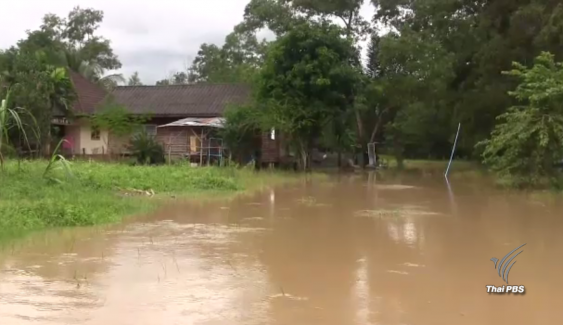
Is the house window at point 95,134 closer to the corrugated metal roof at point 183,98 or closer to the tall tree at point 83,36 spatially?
the corrugated metal roof at point 183,98

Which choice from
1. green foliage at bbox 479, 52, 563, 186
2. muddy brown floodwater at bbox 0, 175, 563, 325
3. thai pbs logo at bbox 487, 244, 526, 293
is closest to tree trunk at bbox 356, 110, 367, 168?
green foliage at bbox 479, 52, 563, 186

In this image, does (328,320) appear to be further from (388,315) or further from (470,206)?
(470,206)

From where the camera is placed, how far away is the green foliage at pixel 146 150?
22234mm

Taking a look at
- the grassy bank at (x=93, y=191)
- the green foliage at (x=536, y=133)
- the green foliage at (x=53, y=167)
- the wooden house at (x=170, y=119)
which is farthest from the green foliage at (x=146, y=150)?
the green foliage at (x=536, y=133)

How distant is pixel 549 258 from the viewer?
7152mm

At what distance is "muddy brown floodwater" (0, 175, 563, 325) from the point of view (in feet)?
16.1

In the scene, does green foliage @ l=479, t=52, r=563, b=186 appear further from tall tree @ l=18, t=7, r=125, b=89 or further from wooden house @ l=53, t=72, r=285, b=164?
tall tree @ l=18, t=7, r=125, b=89

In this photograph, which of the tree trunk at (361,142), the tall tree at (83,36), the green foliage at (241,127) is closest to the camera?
the green foliage at (241,127)

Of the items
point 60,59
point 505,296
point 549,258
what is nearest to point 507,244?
point 549,258

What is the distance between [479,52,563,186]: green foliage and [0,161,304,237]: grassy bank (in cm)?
659

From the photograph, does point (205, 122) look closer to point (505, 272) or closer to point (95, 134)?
point (95, 134)

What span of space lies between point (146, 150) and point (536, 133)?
13.2 meters

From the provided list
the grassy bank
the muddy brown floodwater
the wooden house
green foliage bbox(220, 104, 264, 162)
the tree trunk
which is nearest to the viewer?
the muddy brown floodwater

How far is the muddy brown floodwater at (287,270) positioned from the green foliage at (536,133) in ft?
15.3
